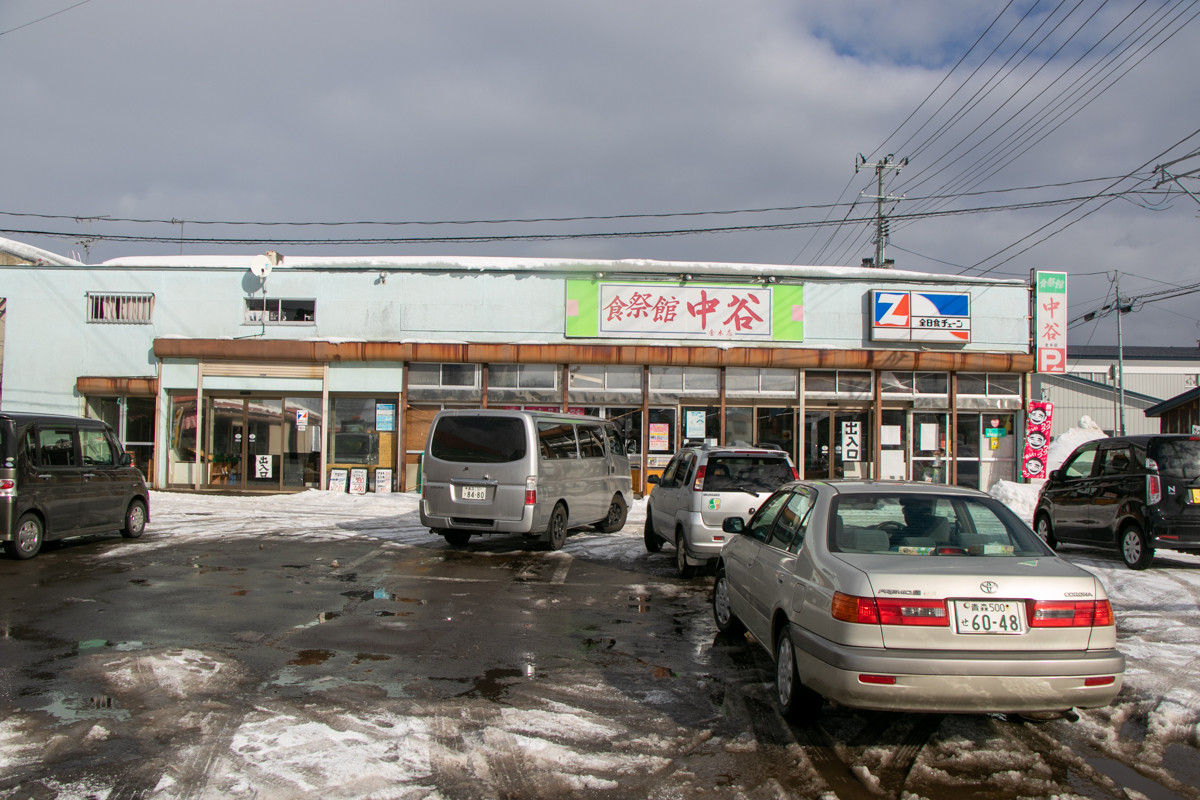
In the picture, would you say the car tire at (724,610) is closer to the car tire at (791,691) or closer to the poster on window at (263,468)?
the car tire at (791,691)

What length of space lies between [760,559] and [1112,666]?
2.26 meters

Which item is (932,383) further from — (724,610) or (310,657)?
(310,657)

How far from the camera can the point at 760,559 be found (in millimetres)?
6113

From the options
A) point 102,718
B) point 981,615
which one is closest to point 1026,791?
point 981,615

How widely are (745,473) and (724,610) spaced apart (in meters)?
3.18

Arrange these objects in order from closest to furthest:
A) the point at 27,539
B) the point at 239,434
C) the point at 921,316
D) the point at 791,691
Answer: the point at 791,691, the point at 27,539, the point at 239,434, the point at 921,316

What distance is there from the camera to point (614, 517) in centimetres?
1512

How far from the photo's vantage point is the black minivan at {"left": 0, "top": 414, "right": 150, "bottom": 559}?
34.5ft

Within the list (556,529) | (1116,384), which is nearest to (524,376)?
(556,529)

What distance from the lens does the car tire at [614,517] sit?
588 inches

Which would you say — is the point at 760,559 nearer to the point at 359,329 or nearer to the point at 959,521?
the point at 959,521

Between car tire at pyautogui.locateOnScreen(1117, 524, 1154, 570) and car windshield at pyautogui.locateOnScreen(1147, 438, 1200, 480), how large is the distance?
85 cm

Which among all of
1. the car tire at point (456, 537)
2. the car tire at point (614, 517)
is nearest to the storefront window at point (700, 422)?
A: the car tire at point (614, 517)

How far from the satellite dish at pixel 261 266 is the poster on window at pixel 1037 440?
1966cm
